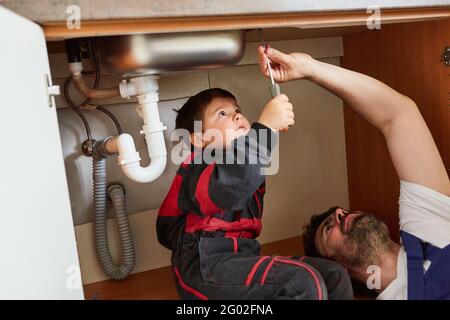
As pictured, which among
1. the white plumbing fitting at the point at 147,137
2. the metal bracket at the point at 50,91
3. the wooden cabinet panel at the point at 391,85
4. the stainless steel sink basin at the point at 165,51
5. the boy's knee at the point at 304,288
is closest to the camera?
the metal bracket at the point at 50,91

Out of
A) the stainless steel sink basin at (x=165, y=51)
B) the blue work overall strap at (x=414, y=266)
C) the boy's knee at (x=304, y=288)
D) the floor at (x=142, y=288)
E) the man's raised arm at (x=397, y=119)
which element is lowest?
the floor at (x=142, y=288)

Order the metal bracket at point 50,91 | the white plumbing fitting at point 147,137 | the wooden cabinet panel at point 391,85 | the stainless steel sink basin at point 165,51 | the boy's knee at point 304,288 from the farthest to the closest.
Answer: the wooden cabinet panel at point 391,85 < the white plumbing fitting at point 147,137 < the stainless steel sink basin at point 165,51 < the boy's knee at point 304,288 < the metal bracket at point 50,91

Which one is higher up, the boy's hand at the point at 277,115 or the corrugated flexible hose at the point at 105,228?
the boy's hand at the point at 277,115

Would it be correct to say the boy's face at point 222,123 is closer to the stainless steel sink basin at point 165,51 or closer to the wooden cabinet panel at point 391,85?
the stainless steel sink basin at point 165,51

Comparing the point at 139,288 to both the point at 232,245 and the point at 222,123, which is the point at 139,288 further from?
the point at 222,123

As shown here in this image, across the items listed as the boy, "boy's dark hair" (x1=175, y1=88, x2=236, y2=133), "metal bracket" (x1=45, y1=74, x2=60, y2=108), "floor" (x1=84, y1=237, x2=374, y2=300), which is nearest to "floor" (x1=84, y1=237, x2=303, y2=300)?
"floor" (x1=84, y1=237, x2=374, y2=300)

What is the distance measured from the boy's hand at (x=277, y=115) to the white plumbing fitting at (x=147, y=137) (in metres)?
0.27

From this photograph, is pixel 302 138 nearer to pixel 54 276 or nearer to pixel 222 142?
pixel 222 142

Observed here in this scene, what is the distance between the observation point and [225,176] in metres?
0.85

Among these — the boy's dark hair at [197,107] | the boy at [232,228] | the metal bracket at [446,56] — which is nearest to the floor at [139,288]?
the boy at [232,228]

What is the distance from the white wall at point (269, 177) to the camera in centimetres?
121

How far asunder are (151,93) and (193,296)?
441mm

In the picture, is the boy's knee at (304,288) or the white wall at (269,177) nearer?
the boy's knee at (304,288)
